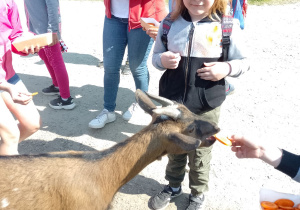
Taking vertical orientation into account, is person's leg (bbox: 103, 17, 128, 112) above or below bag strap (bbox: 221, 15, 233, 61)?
below

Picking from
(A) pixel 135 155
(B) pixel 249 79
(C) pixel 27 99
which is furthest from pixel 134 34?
(B) pixel 249 79

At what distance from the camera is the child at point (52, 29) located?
544 centimetres

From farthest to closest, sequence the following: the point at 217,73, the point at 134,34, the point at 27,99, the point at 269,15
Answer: the point at 269,15
the point at 134,34
the point at 27,99
the point at 217,73

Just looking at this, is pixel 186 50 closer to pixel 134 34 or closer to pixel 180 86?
pixel 180 86

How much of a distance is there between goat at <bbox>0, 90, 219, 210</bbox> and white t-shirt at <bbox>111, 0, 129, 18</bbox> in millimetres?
2100

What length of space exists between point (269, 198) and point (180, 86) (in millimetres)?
1465

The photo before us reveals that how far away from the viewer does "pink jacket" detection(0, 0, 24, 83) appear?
3.78 m

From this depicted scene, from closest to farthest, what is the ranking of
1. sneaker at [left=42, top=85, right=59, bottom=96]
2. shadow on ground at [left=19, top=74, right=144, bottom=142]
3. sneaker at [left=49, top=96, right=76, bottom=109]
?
1. shadow on ground at [left=19, top=74, right=144, bottom=142]
2. sneaker at [left=49, top=96, right=76, bottom=109]
3. sneaker at [left=42, top=85, right=59, bottom=96]

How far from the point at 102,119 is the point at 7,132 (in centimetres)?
195

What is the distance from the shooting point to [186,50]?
337 centimetres

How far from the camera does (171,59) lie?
3.27 metres

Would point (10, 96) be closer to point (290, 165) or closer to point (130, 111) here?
point (130, 111)

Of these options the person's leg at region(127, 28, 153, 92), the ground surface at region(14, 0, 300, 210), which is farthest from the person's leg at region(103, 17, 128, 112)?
the ground surface at region(14, 0, 300, 210)

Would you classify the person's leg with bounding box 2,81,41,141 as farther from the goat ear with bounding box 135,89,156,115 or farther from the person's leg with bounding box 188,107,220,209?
the person's leg with bounding box 188,107,220,209
